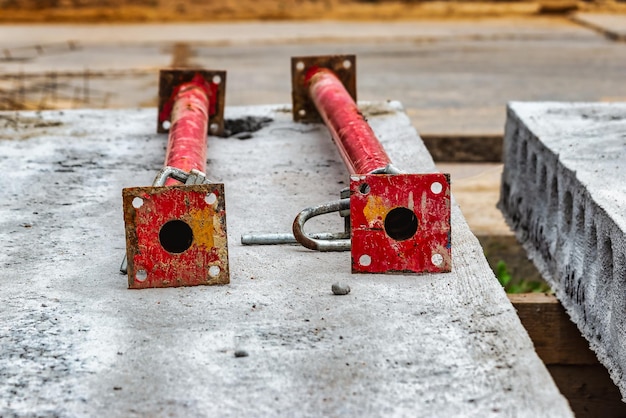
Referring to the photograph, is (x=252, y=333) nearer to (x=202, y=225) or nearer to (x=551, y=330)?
(x=202, y=225)

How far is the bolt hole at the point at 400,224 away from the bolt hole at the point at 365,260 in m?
0.11

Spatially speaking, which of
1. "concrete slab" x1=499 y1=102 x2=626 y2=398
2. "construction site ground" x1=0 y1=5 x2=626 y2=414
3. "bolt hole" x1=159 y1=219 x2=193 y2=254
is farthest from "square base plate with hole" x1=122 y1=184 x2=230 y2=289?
"construction site ground" x1=0 y1=5 x2=626 y2=414

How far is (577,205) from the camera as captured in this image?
126 inches

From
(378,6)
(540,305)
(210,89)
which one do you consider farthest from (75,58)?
(540,305)

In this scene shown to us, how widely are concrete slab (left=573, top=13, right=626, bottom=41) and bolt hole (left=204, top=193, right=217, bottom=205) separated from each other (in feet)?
27.5

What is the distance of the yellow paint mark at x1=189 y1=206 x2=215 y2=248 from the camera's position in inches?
99.3

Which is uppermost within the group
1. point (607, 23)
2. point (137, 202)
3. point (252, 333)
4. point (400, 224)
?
point (137, 202)

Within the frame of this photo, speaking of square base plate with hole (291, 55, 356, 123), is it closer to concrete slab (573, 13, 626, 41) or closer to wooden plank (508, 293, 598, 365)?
wooden plank (508, 293, 598, 365)

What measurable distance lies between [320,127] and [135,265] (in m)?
1.91

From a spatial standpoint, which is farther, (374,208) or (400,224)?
(400,224)

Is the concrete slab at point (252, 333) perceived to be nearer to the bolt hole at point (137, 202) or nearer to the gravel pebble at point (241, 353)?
the gravel pebble at point (241, 353)

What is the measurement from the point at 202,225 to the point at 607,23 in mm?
9386

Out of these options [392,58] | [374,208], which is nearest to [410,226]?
[374,208]

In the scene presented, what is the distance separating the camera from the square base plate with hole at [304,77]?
4.38m
